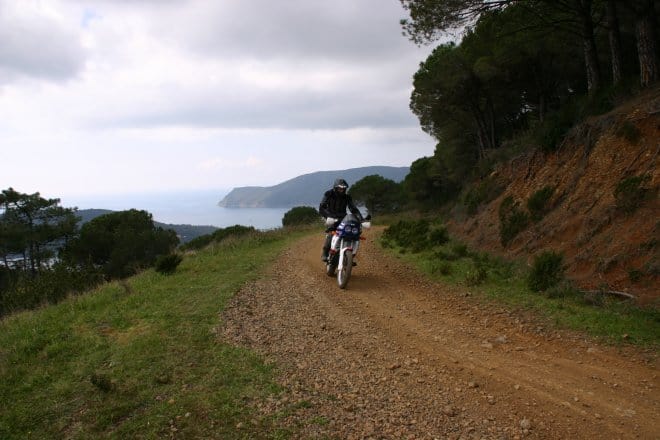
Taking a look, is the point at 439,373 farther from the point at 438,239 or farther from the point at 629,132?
the point at 438,239

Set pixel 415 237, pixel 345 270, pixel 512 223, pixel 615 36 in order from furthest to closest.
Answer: pixel 415 237, pixel 615 36, pixel 512 223, pixel 345 270

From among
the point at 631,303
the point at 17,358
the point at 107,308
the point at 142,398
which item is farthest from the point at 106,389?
the point at 631,303

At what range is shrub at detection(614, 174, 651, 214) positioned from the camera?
26.4ft

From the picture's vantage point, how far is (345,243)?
9.54m

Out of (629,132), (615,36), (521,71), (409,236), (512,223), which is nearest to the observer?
(629,132)

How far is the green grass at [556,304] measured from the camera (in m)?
5.58

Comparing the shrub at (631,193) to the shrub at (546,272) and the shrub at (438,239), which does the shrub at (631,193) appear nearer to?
the shrub at (546,272)

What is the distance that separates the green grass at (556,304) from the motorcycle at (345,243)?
6.88 ft

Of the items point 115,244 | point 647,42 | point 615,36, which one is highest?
point 615,36

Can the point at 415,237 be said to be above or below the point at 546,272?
above

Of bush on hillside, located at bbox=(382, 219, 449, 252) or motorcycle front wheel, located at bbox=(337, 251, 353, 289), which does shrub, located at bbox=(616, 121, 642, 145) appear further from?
motorcycle front wheel, located at bbox=(337, 251, 353, 289)

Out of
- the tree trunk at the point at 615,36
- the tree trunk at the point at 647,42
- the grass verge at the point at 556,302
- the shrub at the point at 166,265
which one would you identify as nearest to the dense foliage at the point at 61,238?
the shrub at the point at 166,265

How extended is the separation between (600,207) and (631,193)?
0.76m

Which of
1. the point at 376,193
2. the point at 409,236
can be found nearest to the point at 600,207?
the point at 409,236
